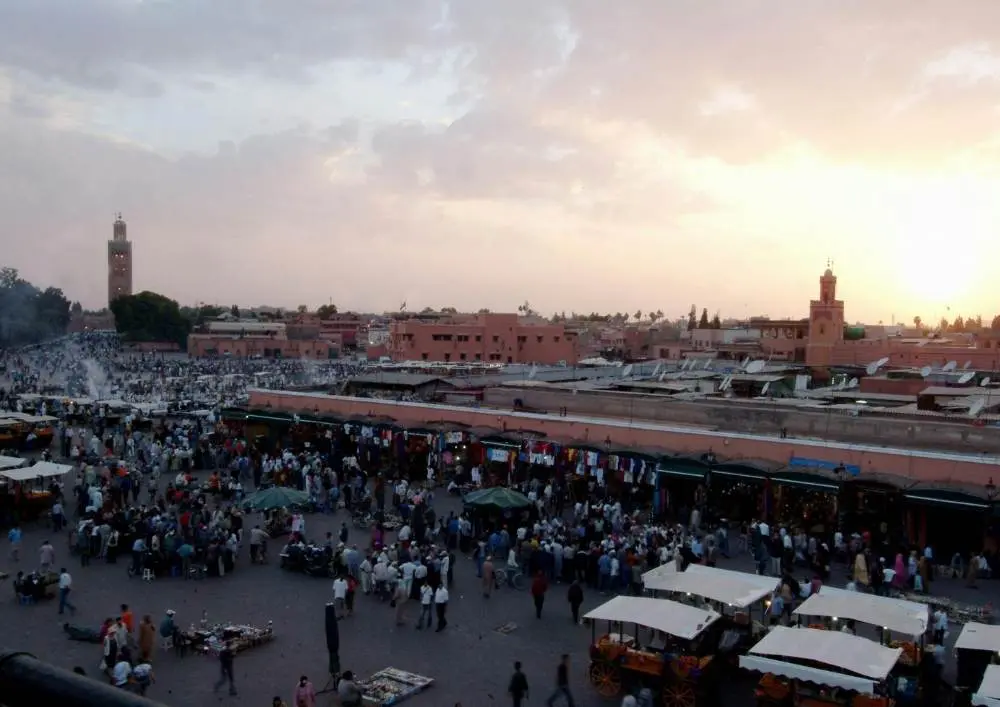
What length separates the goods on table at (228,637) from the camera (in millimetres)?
11922

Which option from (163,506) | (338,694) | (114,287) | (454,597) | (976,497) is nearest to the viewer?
(338,694)

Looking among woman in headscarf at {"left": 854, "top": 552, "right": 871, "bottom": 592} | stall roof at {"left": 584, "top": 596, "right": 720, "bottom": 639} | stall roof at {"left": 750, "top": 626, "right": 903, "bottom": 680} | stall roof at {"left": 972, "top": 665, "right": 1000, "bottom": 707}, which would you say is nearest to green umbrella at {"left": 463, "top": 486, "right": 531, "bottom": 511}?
stall roof at {"left": 584, "top": 596, "right": 720, "bottom": 639}

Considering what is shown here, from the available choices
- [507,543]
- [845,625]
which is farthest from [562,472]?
[845,625]

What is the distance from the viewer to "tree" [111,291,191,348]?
9012 cm

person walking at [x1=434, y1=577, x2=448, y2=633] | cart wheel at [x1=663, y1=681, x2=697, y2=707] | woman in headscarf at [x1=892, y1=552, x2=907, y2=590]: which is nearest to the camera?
cart wheel at [x1=663, y1=681, x2=697, y2=707]

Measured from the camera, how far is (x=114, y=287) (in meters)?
149

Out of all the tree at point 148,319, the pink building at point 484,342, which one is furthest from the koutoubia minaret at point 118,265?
the pink building at point 484,342

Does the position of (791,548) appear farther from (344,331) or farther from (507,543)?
(344,331)

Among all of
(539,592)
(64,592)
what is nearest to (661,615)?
(539,592)

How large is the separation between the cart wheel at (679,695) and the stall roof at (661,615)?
0.56 meters

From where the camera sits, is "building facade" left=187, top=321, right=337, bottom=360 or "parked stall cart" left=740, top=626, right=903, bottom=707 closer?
"parked stall cart" left=740, top=626, right=903, bottom=707

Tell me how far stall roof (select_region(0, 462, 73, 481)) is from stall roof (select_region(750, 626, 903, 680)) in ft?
50.5

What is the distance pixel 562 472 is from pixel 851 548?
7.39 m

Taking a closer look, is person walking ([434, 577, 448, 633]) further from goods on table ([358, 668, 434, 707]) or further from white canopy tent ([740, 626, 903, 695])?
white canopy tent ([740, 626, 903, 695])
